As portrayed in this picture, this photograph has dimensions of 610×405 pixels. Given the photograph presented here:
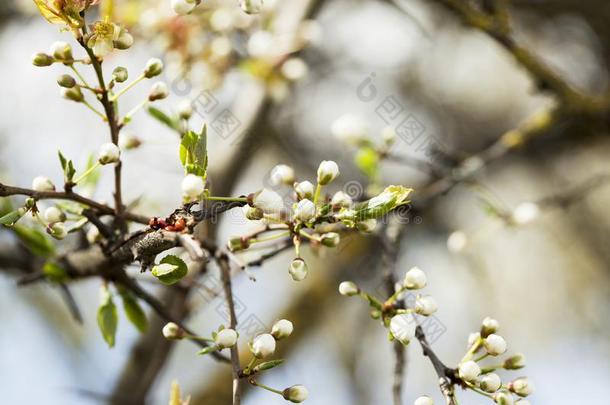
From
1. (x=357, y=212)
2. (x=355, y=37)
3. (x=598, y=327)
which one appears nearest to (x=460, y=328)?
(x=598, y=327)

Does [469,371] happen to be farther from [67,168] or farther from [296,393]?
[67,168]

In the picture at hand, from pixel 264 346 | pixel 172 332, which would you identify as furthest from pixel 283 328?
pixel 172 332

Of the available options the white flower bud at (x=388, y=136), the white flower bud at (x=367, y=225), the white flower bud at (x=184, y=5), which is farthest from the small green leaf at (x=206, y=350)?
the white flower bud at (x=388, y=136)

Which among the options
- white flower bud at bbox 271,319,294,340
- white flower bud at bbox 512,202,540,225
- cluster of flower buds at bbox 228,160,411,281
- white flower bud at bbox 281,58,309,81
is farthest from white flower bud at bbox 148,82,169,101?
white flower bud at bbox 512,202,540,225

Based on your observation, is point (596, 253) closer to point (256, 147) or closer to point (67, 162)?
point (256, 147)

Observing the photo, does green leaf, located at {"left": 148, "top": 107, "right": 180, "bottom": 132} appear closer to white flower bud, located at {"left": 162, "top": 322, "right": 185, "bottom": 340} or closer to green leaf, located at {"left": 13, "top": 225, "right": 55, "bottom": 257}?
green leaf, located at {"left": 13, "top": 225, "right": 55, "bottom": 257}

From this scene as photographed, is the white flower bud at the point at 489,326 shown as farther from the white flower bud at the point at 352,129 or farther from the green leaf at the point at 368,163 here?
the white flower bud at the point at 352,129
